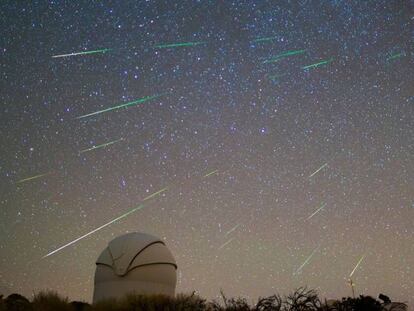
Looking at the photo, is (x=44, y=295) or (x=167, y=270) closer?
(x=44, y=295)

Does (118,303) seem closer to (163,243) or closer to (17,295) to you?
(163,243)

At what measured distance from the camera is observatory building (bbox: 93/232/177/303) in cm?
1617

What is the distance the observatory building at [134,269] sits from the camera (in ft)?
53.1

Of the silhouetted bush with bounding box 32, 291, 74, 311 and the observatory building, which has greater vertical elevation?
the silhouetted bush with bounding box 32, 291, 74, 311

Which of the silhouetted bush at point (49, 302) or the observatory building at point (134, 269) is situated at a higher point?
the silhouetted bush at point (49, 302)

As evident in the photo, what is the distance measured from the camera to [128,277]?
53.2 feet

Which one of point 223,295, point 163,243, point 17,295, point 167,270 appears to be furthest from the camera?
point 17,295

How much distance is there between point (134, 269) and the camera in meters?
16.4

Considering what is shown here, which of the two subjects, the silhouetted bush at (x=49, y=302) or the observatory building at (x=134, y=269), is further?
the observatory building at (x=134, y=269)

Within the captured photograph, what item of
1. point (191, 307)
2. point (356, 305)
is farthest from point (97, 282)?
point (356, 305)

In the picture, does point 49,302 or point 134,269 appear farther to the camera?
point 134,269

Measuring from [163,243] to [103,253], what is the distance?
267 cm

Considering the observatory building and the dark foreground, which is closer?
the dark foreground

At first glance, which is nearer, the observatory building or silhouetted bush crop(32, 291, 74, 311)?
silhouetted bush crop(32, 291, 74, 311)
